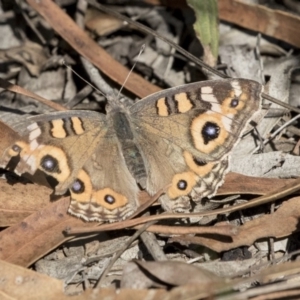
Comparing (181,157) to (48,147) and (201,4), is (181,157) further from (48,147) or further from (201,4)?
(201,4)

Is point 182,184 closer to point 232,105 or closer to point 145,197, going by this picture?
point 145,197

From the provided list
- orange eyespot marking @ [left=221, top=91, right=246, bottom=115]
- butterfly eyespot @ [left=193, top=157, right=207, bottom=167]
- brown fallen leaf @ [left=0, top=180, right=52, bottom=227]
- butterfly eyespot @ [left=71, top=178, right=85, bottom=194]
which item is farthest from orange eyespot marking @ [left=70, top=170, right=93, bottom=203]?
orange eyespot marking @ [left=221, top=91, right=246, bottom=115]

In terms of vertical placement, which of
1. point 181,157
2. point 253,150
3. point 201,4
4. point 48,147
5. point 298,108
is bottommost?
point 48,147

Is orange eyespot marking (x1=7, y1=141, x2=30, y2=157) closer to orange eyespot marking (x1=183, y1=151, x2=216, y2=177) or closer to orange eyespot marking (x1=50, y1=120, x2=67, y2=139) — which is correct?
orange eyespot marking (x1=50, y1=120, x2=67, y2=139)

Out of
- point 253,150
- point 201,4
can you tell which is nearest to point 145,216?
point 253,150

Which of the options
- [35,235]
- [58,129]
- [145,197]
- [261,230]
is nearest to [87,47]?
[58,129]

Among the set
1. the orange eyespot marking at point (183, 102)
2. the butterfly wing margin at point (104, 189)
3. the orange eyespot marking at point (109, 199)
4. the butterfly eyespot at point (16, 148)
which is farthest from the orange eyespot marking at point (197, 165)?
the butterfly eyespot at point (16, 148)

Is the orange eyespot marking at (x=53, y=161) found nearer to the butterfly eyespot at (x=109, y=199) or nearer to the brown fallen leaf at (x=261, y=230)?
the butterfly eyespot at (x=109, y=199)
